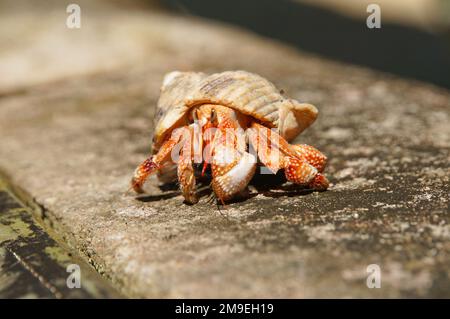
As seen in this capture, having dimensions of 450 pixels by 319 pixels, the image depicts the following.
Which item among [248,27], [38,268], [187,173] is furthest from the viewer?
[248,27]

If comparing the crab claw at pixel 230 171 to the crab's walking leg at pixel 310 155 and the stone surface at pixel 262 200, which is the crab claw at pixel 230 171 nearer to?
the stone surface at pixel 262 200

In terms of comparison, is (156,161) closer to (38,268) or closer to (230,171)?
(230,171)

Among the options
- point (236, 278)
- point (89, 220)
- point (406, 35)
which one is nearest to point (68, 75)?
point (89, 220)

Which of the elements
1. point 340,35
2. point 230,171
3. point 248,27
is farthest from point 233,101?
point 248,27

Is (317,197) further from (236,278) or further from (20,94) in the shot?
(20,94)

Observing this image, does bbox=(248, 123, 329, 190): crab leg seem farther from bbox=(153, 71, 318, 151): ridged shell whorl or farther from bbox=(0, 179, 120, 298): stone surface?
bbox=(0, 179, 120, 298): stone surface
